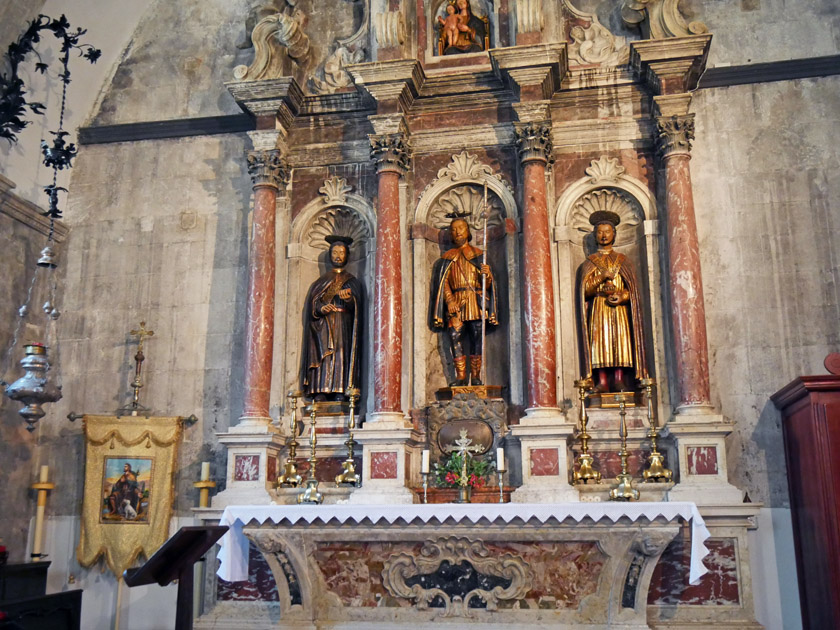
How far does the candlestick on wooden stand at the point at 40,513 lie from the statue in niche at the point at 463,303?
4.47 meters

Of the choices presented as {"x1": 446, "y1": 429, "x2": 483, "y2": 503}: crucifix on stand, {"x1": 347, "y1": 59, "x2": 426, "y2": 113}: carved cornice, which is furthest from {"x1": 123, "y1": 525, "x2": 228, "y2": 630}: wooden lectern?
{"x1": 347, "y1": 59, "x2": 426, "y2": 113}: carved cornice

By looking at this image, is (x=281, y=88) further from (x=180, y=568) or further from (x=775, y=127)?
(x=180, y=568)

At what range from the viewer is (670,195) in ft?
30.1

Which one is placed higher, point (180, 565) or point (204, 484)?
point (204, 484)

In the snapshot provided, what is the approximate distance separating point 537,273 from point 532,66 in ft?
7.24

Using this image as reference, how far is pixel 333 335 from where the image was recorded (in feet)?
Result: 32.0

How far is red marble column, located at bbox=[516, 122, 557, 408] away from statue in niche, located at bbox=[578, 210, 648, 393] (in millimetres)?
432

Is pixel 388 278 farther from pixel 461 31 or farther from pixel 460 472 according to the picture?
pixel 461 31

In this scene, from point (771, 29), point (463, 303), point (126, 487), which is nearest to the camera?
point (463, 303)

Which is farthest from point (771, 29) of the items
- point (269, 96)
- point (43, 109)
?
point (43, 109)

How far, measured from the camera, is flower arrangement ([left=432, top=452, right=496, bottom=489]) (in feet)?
29.4

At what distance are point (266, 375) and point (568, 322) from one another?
3.23 metres

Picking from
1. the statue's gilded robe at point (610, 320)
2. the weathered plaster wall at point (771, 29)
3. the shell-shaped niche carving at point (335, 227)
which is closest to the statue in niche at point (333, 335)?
the shell-shaped niche carving at point (335, 227)

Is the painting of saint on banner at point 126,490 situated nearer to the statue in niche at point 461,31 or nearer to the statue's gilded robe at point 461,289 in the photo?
the statue's gilded robe at point 461,289
